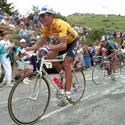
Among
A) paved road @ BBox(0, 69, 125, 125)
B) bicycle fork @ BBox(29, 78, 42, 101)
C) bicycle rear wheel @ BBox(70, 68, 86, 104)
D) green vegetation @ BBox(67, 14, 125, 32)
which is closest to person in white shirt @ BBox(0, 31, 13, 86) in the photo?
paved road @ BBox(0, 69, 125, 125)

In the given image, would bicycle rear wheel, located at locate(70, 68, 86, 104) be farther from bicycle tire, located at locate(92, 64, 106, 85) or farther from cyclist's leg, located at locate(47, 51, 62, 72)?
bicycle tire, located at locate(92, 64, 106, 85)

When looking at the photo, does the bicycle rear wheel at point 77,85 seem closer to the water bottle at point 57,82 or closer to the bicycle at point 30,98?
the water bottle at point 57,82

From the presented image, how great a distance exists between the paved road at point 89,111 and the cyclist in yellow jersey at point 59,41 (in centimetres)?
41

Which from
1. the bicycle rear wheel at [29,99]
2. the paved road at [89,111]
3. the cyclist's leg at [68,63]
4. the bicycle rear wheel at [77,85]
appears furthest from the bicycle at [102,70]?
the bicycle rear wheel at [29,99]

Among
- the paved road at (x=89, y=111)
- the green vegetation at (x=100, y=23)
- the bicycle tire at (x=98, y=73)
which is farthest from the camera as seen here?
the green vegetation at (x=100, y=23)

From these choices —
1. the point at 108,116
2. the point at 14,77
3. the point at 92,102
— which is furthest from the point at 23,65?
the point at 108,116

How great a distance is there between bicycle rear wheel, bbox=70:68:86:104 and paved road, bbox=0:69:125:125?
0.16m

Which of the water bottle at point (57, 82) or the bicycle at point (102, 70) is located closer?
the water bottle at point (57, 82)

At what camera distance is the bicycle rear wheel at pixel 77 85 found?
7.57 meters

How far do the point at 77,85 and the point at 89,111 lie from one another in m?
1.08

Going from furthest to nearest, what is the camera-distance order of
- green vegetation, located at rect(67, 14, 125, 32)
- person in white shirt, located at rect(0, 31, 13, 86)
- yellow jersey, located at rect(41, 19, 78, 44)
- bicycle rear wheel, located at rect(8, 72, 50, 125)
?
green vegetation, located at rect(67, 14, 125, 32)
person in white shirt, located at rect(0, 31, 13, 86)
yellow jersey, located at rect(41, 19, 78, 44)
bicycle rear wheel, located at rect(8, 72, 50, 125)

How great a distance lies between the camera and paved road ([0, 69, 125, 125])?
6.00m

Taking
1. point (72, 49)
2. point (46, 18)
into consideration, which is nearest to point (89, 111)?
point (72, 49)

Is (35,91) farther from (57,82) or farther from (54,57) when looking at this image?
(54,57)
